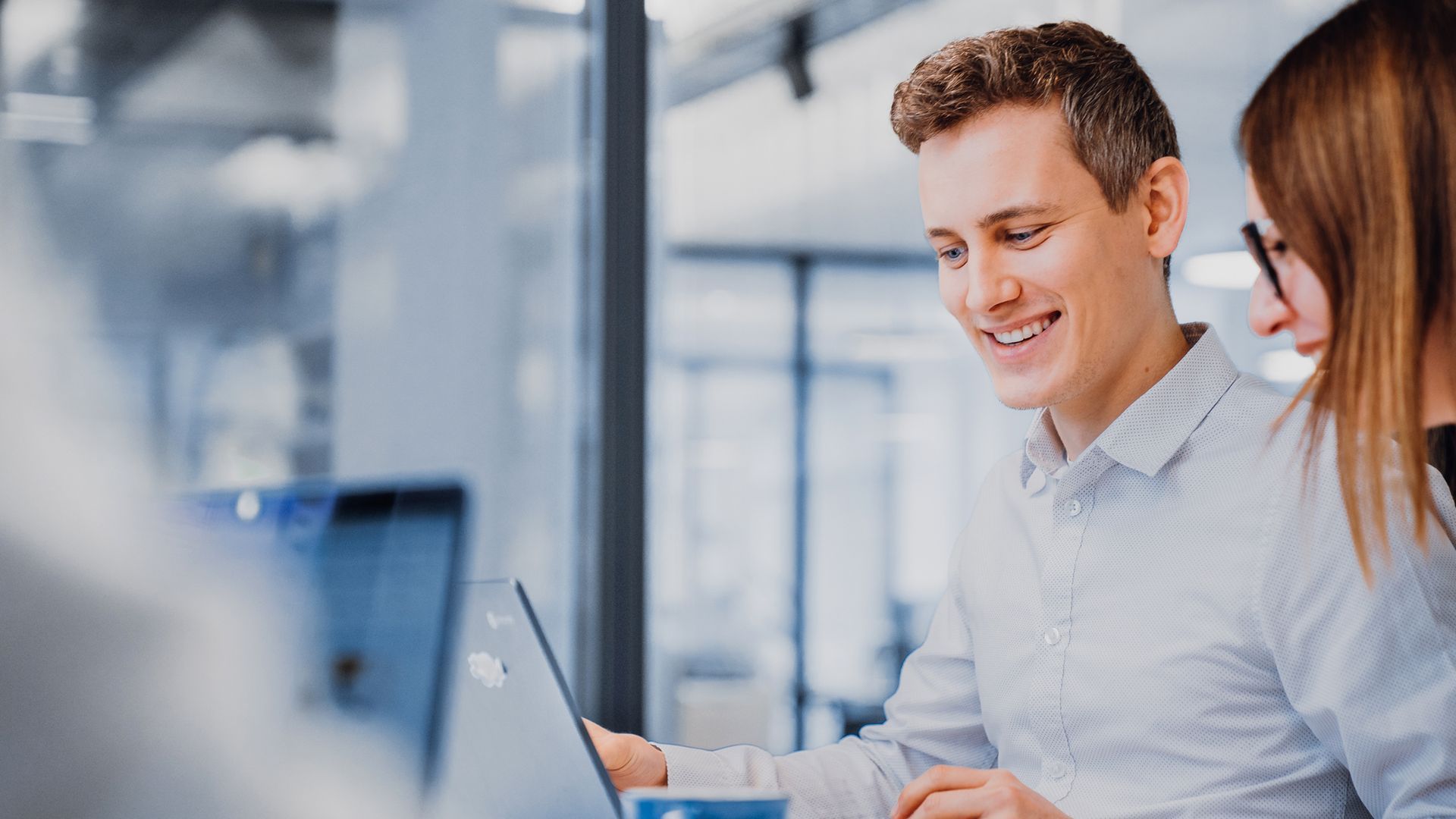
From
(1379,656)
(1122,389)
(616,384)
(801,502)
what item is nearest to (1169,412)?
A: (1122,389)

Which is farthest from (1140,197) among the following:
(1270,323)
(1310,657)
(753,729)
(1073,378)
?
(753,729)

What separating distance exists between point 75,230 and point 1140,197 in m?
1.73

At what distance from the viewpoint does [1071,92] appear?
1.19m

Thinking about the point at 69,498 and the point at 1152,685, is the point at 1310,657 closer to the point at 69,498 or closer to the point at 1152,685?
the point at 1152,685

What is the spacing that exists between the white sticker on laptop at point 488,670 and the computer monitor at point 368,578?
0.07 feet

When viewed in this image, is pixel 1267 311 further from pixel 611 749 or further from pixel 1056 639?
pixel 611 749

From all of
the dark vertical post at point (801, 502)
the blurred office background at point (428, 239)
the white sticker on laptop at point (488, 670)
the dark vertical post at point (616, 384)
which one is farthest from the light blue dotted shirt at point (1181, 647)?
the dark vertical post at point (801, 502)

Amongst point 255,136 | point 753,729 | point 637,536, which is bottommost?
point 753,729

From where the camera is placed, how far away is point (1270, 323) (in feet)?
3.03

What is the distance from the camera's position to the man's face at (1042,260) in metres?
1.16

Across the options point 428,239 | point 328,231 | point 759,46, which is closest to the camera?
point 328,231

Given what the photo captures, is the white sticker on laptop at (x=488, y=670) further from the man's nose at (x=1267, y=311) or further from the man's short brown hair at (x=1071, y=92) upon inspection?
the man's short brown hair at (x=1071, y=92)

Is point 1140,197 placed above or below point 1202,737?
above

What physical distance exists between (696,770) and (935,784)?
330mm
